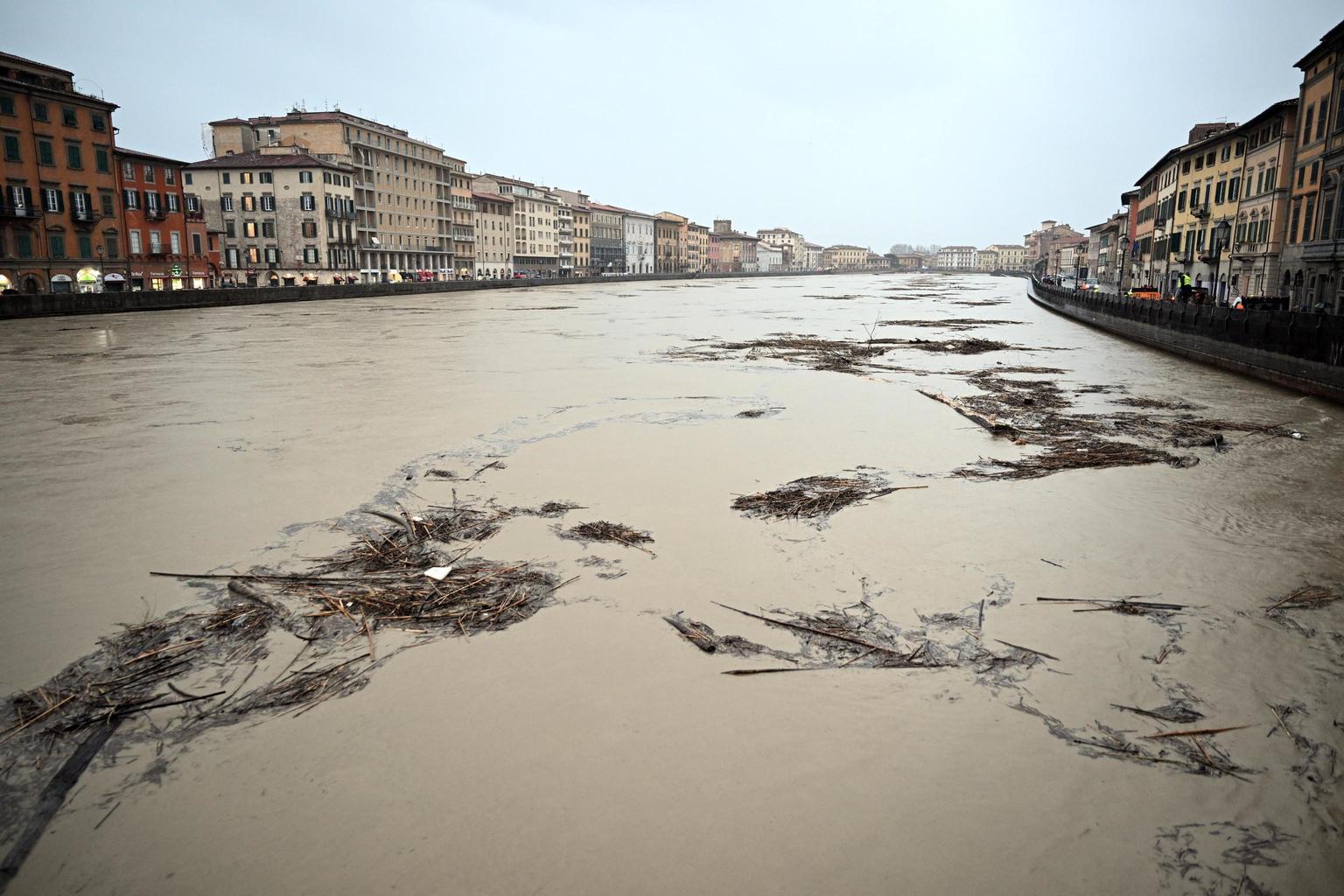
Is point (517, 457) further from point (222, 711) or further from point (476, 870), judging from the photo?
point (476, 870)

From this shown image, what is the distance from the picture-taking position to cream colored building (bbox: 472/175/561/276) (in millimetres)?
119375

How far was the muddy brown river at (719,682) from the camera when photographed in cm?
382

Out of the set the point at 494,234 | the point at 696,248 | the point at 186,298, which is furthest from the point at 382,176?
the point at 696,248

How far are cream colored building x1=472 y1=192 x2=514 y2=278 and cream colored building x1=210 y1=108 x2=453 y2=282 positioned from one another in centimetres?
785

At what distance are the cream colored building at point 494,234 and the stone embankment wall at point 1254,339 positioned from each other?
294ft

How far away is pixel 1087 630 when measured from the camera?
5.93m

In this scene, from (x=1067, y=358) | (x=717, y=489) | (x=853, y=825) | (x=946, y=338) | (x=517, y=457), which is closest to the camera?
(x=853, y=825)

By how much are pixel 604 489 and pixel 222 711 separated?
5259mm

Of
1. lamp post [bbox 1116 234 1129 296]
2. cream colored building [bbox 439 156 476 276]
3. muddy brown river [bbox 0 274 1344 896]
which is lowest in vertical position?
muddy brown river [bbox 0 274 1344 896]

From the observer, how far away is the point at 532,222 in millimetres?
123250

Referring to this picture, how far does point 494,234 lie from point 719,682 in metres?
114

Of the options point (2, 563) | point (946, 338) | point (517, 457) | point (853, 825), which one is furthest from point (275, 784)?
point (946, 338)

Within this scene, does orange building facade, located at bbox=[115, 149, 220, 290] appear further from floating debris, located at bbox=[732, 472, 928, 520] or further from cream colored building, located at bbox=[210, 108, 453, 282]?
floating debris, located at bbox=[732, 472, 928, 520]

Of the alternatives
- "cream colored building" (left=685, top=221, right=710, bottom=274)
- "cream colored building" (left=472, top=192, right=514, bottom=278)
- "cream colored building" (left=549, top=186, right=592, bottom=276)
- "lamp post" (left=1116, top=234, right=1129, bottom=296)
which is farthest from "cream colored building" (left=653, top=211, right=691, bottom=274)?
"lamp post" (left=1116, top=234, right=1129, bottom=296)
